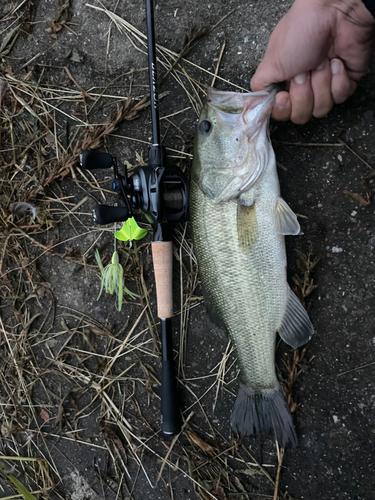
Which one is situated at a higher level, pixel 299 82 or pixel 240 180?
pixel 299 82

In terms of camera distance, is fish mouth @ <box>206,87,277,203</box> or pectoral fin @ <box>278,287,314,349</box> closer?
fish mouth @ <box>206,87,277,203</box>

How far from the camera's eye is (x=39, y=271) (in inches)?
108

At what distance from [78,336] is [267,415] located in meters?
1.52

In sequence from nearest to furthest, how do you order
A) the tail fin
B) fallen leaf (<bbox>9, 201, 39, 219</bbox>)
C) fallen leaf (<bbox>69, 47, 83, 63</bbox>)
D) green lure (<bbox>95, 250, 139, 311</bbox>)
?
the tail fin < green lure (<bbox>95, 250, 139, 311</bbox>) < fallen leaf (<bbox>69, 47, 83, 63</bbox>) < fallen leaf (<bbox>9, 201, 39, 219</bbox>)

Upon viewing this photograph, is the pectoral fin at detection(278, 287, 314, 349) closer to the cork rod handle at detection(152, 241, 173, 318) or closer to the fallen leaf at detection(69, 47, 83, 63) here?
the cork rod handle at detection(152, 241, 173, 318)

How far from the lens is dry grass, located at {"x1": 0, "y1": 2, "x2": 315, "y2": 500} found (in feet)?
7.68

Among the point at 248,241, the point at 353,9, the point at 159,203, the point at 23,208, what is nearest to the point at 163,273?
the point at 159,203

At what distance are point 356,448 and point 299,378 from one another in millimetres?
510

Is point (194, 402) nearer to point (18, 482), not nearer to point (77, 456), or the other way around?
point (77, 456)

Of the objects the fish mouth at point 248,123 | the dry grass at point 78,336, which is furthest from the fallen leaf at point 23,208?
the fish mouth at point 248,123

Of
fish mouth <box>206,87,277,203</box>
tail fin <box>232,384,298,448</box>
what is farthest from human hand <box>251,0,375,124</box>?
tail fin <box>232,384,298,448</box>

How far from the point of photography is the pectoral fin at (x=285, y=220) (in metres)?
1.81

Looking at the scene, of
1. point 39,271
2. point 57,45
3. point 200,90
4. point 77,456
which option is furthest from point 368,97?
point 77,456

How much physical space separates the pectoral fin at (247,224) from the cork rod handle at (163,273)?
513 mm
